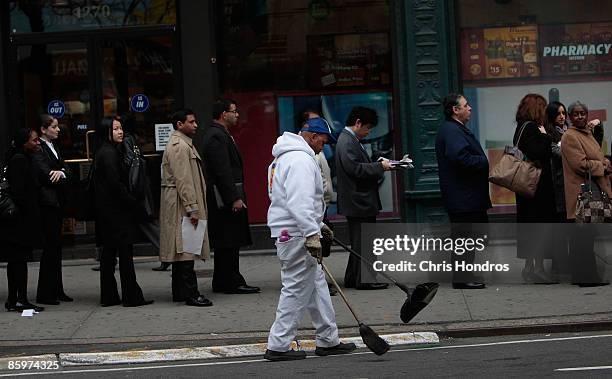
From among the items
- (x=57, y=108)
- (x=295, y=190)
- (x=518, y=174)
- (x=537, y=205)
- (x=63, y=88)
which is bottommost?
(x=537, y=205)

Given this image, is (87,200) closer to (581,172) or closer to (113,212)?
(113,212)

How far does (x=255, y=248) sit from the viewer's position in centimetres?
1553

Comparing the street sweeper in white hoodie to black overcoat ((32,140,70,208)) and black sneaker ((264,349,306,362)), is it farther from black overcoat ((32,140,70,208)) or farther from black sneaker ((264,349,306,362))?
black overcoat ((32,140,70,208))

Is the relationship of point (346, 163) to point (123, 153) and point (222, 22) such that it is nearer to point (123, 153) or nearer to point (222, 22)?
point (123, 153)

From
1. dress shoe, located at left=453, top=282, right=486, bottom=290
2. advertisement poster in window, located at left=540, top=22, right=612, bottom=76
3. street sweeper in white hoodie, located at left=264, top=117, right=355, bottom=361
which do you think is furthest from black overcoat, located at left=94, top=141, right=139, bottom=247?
advertisement poster in window, located at left=540, top=22, right=612, bottom=76

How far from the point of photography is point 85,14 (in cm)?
1525

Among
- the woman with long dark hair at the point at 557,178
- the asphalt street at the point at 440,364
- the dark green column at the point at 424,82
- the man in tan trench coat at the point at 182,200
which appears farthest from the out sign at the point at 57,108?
the asphalt street at the point at 440,364

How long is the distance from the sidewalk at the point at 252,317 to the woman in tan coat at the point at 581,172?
0.26 m

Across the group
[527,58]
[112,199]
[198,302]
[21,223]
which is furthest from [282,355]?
[527,58]

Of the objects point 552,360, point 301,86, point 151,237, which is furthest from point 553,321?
point 301,86

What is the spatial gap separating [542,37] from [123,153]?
19.0 ft

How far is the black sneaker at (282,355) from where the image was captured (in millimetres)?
9335

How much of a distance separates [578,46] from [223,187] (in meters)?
5.43

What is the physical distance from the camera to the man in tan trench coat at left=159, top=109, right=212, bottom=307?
1189 centimetres
